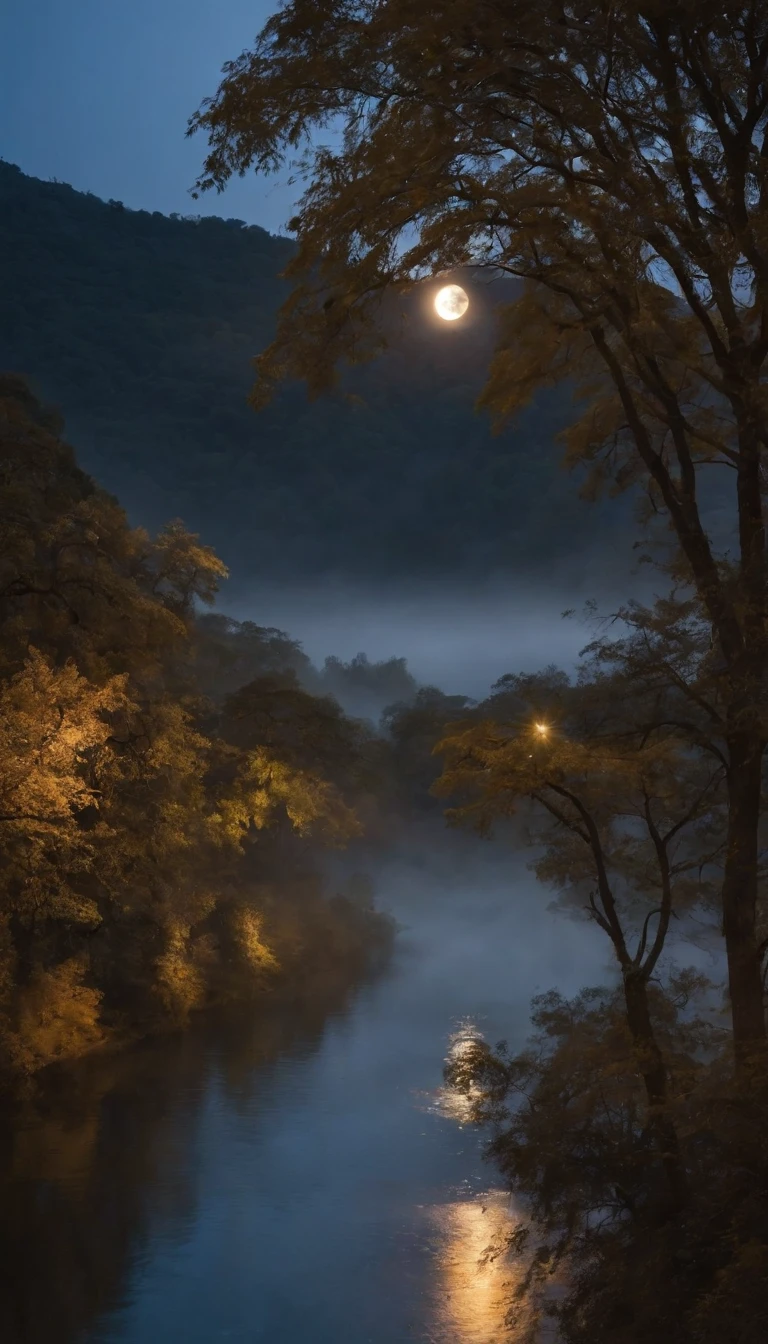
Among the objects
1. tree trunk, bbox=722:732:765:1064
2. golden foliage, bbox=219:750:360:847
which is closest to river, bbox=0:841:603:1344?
golden foliage, bbox=219:750:360:847

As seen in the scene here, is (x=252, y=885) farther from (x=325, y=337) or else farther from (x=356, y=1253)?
(x=325, y=337)

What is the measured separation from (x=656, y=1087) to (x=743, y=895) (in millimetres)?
1726

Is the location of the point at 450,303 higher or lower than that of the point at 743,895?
higher

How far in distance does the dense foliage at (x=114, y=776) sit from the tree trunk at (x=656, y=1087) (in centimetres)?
658

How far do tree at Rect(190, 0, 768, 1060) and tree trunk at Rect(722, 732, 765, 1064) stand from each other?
17 mm

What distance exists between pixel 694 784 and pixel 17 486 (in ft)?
30.3

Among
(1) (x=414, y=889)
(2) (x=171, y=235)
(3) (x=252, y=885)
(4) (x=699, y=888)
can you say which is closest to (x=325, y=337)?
(4) (x=699, y=888)

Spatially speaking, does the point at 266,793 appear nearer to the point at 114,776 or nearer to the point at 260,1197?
the point at 114,776

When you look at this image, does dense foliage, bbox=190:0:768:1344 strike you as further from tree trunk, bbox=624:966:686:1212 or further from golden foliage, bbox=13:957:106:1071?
golden foliage, bbox=13:957:106:1071

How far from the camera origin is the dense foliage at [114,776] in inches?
526

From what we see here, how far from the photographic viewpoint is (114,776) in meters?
15.2

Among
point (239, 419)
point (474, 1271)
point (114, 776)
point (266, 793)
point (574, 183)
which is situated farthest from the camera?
point (239, 419)

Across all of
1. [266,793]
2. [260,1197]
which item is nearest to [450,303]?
[266,793]

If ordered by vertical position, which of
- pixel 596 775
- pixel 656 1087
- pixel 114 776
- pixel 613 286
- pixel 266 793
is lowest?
pixel 656 1087
